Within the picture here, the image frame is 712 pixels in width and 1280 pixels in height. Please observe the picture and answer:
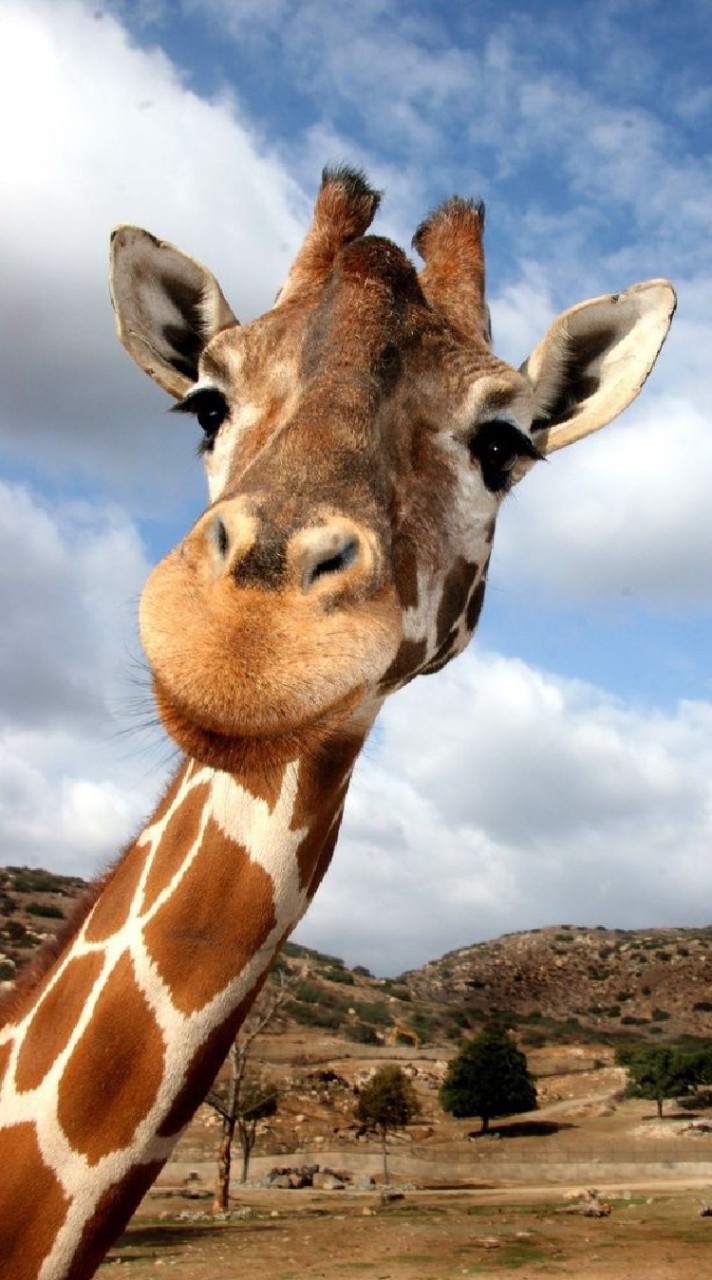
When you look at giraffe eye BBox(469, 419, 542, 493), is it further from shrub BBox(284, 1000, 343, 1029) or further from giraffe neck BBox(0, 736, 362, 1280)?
shrub BBox(284, 1000, 343, 1029)

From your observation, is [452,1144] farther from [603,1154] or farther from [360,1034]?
[360,1034]

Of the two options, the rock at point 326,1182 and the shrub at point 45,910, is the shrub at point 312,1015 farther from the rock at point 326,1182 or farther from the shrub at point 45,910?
the rock at point 326,1182

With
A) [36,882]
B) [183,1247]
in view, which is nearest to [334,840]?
[183,1247]

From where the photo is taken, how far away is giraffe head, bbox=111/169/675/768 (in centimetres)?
303

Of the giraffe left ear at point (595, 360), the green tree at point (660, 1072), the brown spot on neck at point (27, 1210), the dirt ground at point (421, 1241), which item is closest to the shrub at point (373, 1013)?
the green tree at point (660, 1072)

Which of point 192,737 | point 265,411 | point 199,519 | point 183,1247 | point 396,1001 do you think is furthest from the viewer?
point 396,1001

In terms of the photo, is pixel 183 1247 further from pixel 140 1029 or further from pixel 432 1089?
pixel 432 1089

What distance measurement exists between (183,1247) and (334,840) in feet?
103

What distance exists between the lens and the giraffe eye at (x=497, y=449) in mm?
4855

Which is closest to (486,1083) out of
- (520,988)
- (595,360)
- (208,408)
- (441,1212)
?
(441,1212)

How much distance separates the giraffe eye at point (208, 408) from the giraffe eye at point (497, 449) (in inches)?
47.8

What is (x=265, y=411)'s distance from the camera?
4.36 m

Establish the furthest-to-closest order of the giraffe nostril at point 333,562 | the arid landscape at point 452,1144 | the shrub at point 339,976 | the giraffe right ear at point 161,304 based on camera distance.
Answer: the shrub at point 339,976
the arid landscape at point 452,1144
the giraffe right ear at point 161,304
the giraffe nostril at point 333,562

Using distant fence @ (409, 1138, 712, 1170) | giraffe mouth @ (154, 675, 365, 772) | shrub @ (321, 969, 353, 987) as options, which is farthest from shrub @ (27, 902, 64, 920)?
giraffe mouth @ (154, 675, 365, 772)
